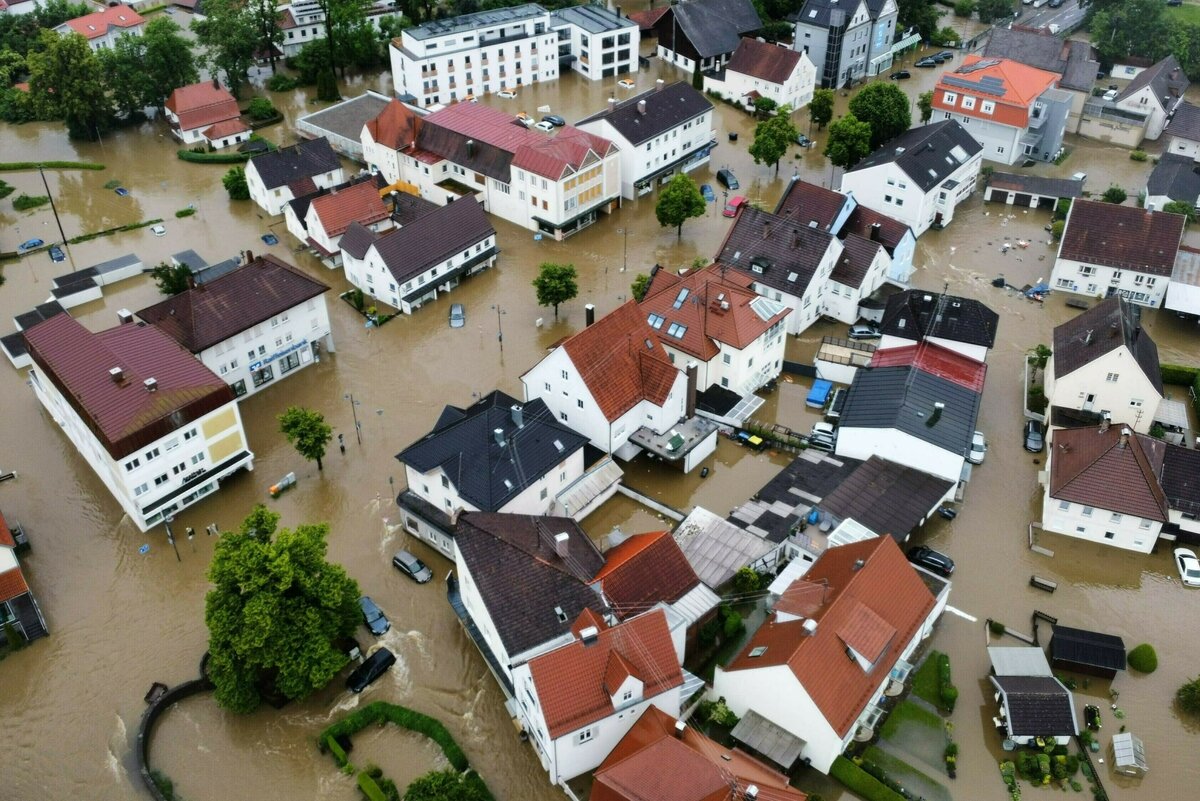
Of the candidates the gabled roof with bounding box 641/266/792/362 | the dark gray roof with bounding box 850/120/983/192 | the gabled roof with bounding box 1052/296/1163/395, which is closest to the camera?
the gabled roof with bounding box 1052/296/1163/395

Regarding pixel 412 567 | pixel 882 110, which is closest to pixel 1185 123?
pixel 882 110

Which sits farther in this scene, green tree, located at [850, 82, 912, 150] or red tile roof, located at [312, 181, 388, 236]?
green tree, located at [850, 82, 912, 150]

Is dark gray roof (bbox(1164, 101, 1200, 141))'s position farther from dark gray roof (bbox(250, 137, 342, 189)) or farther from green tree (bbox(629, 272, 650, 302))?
dark gray roof (bbox(250, 137, 342, 189))

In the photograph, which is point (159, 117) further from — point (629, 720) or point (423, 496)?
point (629, 720)

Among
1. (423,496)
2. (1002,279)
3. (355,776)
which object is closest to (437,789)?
(355,776)

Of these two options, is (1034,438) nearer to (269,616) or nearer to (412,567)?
(412,567)

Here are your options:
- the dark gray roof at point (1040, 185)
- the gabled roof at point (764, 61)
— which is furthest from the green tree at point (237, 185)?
the dark gray roof at point (1040, 185)

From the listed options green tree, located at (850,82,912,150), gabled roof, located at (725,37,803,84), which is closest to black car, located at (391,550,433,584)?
green tree, located at (850,82,912,150)
